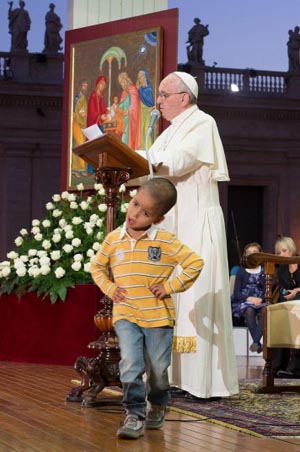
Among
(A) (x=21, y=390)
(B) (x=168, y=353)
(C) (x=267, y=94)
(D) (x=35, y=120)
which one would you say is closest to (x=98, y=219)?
(A) (x=21, y=390)

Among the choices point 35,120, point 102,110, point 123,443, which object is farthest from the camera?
point 35,120

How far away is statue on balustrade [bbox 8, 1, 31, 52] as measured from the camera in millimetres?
23047

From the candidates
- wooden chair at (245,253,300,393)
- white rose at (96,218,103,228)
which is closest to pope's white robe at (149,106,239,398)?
wooden chair at (245,253,300,393)

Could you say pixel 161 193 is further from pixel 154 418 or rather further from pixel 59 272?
pixel 59 272

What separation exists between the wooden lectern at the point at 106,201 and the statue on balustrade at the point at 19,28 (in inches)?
716

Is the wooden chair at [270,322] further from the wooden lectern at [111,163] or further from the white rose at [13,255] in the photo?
the white rose at [13,255]

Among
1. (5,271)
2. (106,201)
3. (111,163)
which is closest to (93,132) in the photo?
(111,163)

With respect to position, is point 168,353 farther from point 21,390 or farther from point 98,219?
point 98,219

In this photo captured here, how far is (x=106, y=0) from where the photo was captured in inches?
393

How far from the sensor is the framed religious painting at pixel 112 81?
9273 mm

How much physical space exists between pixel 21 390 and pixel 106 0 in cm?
515

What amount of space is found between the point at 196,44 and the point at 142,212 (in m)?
20.9

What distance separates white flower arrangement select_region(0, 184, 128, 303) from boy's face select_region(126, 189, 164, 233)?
3.69m

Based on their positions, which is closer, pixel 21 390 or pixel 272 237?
pixel 21 390
